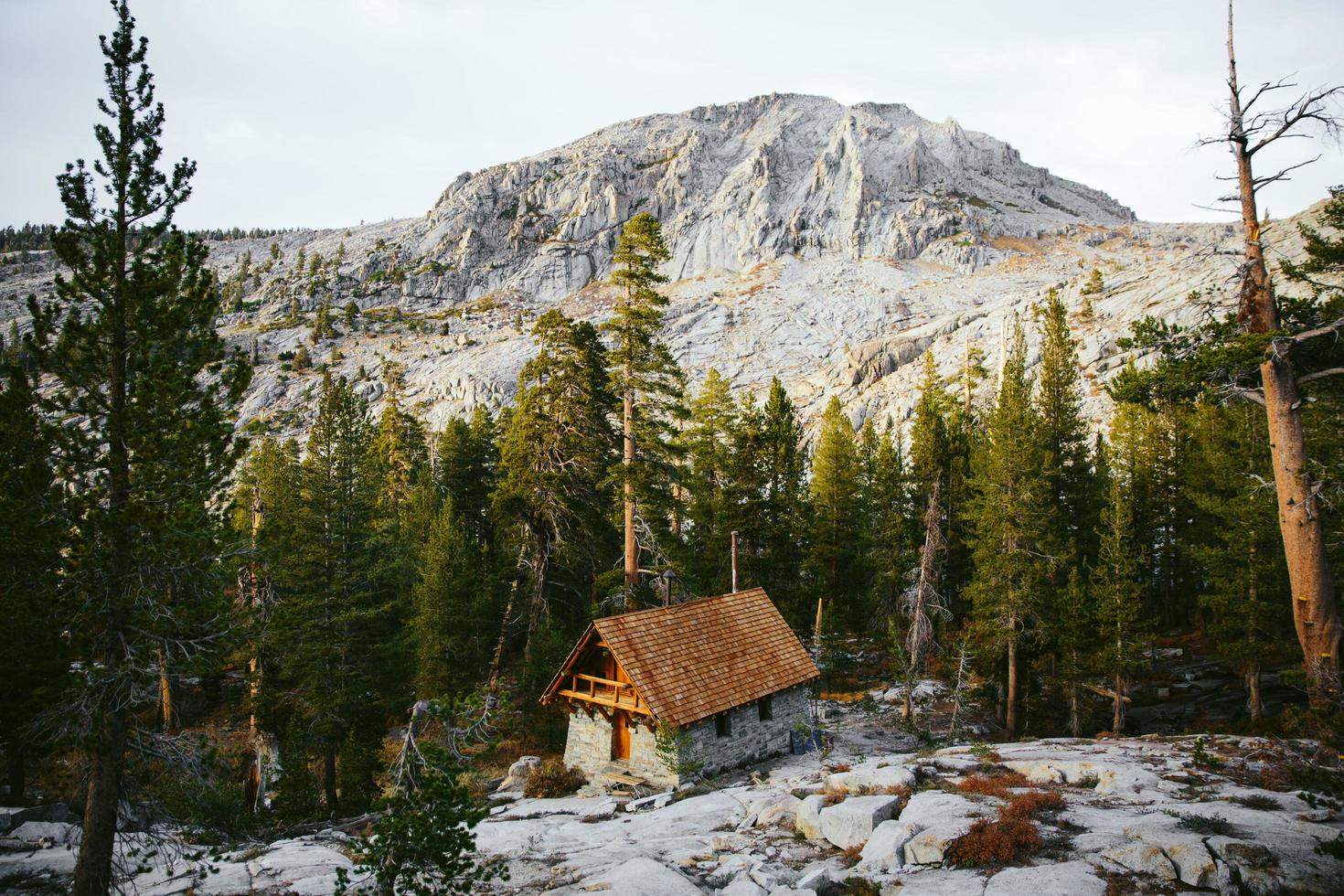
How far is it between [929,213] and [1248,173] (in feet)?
400

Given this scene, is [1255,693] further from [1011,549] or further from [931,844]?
[931,844]

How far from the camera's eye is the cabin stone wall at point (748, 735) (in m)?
18.2

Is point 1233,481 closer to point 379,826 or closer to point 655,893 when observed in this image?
point 655,893

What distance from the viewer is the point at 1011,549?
985 inches

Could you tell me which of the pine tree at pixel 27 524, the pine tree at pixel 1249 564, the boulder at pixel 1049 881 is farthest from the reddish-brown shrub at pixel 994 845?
the pine tree at pixel 1249 564

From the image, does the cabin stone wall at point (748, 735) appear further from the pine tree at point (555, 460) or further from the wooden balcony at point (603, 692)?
the pine tree at point (555, 460)

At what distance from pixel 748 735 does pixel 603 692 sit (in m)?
4.49

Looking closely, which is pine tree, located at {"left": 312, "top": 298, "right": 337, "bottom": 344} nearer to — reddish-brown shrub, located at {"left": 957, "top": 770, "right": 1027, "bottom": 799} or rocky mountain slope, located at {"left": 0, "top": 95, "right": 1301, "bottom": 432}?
rocky mountain slope, located at {"left": 0, "top": 95, "right": 1301, "bottom": 432}

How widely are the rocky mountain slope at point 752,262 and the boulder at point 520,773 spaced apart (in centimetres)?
5444

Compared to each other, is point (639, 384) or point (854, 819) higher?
point (639, 384)

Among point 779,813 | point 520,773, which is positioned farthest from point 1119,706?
point 520,773

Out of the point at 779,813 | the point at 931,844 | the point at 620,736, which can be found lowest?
the point at 620,736

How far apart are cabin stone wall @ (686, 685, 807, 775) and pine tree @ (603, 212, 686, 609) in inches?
210

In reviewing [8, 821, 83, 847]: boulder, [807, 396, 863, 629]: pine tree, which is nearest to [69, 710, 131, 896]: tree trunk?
[8, 821, 83, 847]: boulder
